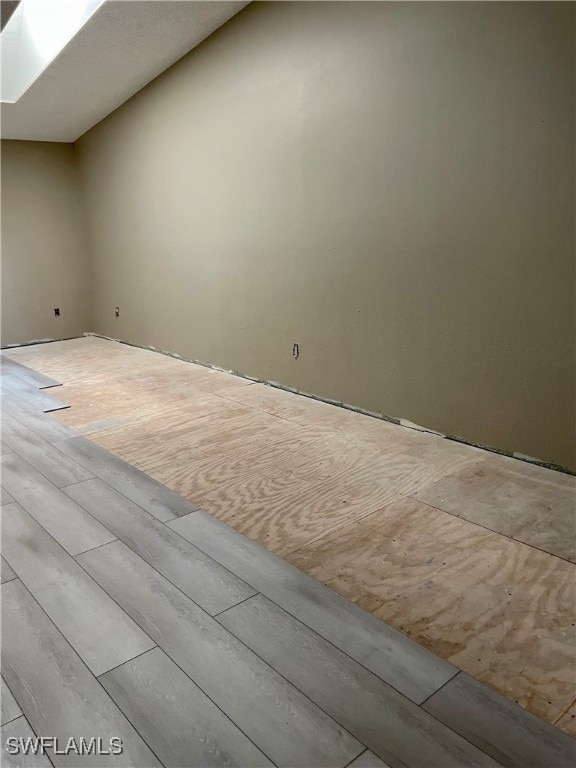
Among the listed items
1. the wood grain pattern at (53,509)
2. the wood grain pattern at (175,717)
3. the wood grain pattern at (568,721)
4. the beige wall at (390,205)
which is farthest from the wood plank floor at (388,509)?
the wood grain pattern at (175,717)

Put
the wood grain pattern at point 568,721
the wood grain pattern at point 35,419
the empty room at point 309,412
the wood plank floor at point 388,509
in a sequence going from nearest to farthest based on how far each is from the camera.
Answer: the wood grain pattern at point 568,721
the empty room at point 309,412
the wood plank floor at point 388,509
the wood grain pattern at point 35,419

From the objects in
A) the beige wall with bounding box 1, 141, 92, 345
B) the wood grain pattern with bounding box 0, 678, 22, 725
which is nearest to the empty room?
the wood grain pattern with bounding box 0, 678, 22, 725

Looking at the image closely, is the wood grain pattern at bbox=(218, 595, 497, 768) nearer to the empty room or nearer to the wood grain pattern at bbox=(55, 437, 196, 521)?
the empty room

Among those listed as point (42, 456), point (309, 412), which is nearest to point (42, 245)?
point (42, 456)

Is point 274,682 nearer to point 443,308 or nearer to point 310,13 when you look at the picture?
point 443,308

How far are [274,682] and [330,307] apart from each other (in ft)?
9.25

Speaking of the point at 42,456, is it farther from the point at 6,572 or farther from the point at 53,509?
the point at 6,572

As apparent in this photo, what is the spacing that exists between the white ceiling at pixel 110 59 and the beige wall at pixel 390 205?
21 cm

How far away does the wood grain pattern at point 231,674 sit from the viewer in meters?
1.33

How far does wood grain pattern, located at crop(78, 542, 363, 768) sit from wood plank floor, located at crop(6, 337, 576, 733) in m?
0.29

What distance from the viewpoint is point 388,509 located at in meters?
2.51

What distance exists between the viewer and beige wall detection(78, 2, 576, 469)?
279 cm

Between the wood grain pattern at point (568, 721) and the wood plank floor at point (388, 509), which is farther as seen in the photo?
the wood plank floor at point (388, 509)

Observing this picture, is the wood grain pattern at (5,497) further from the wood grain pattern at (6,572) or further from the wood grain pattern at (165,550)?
the wood grain pattern at (6,572)
